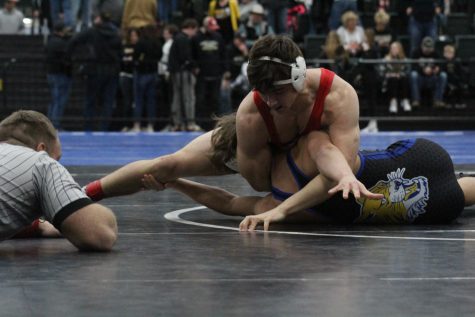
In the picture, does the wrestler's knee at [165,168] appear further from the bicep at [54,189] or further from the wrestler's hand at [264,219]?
the bicep at [54,189]

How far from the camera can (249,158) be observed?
5945 mm

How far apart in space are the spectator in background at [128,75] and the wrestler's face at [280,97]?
1037 centimetres

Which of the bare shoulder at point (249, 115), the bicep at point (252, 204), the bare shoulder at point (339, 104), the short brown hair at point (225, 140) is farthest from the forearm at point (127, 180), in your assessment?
the bare shoulder at point (339, 104)

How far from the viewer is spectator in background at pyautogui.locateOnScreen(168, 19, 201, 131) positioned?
1564cm

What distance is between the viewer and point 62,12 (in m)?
17.5

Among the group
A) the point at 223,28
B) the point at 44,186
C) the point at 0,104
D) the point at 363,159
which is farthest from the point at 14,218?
the point at 223,28

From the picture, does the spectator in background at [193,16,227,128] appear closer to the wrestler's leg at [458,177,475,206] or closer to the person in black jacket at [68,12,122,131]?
the person in black jacket at [68,12,122,131]

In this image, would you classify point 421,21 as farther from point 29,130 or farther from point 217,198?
point 29,130

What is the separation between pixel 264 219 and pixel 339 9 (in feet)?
39.8

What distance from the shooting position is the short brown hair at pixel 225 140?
20.2 ft

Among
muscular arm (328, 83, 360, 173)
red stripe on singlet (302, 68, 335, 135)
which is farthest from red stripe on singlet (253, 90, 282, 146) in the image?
muscular arm (328, 83, 360, 173)

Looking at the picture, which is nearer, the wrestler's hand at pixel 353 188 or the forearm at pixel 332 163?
the wrestler's hand at pixel 353 188

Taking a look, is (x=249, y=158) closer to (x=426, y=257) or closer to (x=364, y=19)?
(x=426, y=257)

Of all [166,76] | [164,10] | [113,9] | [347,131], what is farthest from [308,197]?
[164,10]
